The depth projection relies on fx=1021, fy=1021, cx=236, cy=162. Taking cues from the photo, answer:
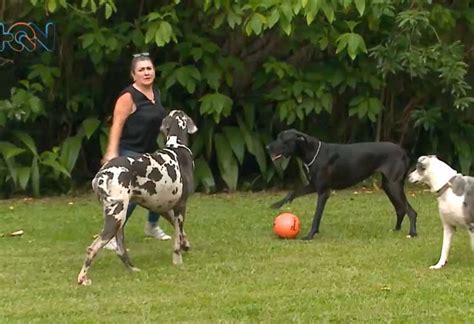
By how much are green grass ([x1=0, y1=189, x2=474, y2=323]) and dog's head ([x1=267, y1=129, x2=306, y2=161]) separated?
30.7 inches

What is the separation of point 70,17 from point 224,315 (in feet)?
22.8

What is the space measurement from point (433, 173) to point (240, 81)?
6004 mm

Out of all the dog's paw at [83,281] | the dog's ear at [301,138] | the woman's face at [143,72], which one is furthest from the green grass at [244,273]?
the woman's face at [143,72]

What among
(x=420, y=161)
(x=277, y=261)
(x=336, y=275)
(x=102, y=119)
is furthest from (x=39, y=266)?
(x=102, y=119)

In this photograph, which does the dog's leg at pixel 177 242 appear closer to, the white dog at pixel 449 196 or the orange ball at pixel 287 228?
the orange ball at pixel 287 228

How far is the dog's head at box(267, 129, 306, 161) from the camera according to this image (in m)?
9.67

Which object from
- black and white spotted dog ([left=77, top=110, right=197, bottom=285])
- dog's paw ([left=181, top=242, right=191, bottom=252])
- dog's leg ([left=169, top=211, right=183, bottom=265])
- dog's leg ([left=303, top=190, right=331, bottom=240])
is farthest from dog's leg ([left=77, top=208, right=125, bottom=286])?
dog's leg ([left=303, top=190, right=331, bottom=240])

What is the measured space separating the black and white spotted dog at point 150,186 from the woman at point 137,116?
0.59 feet

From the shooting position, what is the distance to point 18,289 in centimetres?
747

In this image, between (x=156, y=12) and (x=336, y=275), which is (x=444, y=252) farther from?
(x=156, y=12)

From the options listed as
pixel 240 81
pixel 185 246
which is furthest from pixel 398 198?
pixel 240 81

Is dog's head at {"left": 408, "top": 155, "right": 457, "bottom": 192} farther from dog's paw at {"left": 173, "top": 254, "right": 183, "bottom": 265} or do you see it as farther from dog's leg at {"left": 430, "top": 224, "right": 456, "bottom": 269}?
dog's paw at {"left": 173, "top": 254, "right": 183, "bottom": 265}

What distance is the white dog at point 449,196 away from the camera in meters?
7.73

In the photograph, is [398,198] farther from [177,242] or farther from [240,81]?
[240,81]
